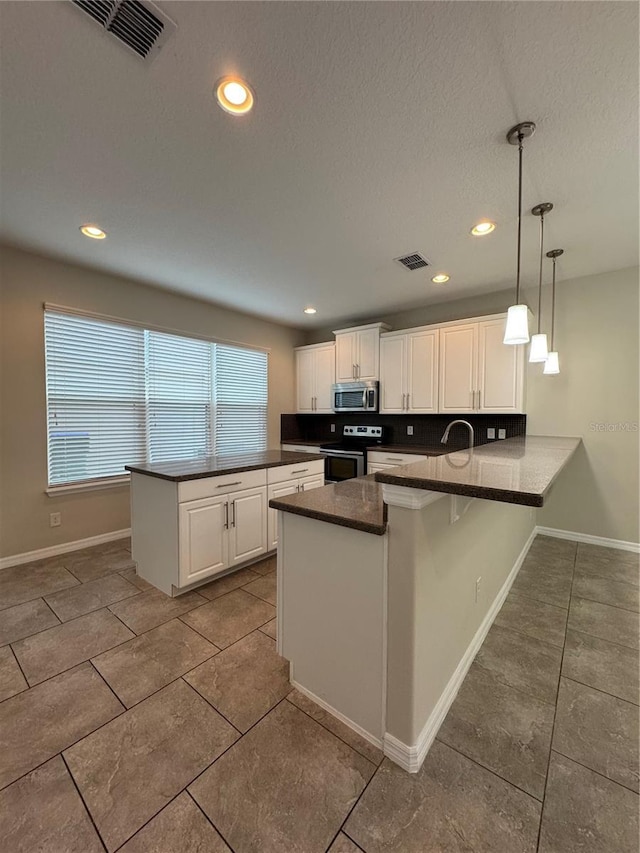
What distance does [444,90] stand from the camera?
138cm

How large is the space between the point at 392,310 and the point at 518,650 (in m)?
3.80

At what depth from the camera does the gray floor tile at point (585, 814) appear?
3.41 ft

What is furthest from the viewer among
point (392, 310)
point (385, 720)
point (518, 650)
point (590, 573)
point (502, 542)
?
point (392, 310)

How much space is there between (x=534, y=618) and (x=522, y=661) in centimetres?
48

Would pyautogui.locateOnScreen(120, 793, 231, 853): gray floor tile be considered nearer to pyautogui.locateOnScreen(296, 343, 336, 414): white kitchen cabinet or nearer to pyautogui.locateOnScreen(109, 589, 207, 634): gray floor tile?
pyautogui.locateOnScreen(109, 589, 207, 634): gray floor tile

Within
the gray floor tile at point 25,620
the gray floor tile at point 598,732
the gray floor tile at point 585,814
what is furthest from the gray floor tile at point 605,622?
the gray floor tile at point 25,620

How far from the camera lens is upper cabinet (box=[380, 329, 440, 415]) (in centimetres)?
402

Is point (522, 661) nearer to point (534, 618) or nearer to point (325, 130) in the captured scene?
point (534, 618)

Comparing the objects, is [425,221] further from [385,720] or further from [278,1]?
[385,720]

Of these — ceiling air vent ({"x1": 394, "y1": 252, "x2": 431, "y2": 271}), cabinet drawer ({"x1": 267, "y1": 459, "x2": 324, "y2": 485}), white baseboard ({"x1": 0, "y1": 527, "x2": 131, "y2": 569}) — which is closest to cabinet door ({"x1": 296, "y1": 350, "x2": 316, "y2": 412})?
cabinet drawer ({"x1": 267, "y1": 459, "x2": 324, "y2": 485})

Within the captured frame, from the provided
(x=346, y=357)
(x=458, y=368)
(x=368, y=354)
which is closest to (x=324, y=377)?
(x=346, y=357)

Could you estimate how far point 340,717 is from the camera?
145 centimetres

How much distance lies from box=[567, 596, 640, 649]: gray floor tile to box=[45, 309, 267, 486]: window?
3.90m

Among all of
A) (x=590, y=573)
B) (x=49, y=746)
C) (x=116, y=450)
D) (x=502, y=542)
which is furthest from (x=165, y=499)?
(x=590, y=573)
